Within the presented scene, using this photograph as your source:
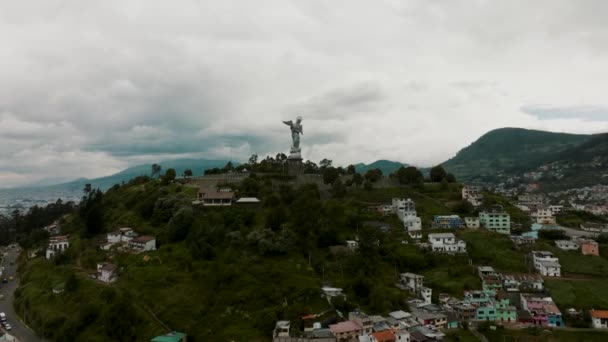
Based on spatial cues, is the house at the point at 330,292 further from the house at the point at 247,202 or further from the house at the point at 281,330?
the house at the point at 247,202

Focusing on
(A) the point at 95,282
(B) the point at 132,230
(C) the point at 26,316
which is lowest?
(C) the point at 26,316

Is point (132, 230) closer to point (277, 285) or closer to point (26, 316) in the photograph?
point (26, 316)

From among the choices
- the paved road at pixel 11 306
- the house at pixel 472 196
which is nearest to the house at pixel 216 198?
the paved road at pixel 11 306

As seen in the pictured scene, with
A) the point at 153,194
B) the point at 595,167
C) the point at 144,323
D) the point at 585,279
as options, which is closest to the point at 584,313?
the point at 585,279

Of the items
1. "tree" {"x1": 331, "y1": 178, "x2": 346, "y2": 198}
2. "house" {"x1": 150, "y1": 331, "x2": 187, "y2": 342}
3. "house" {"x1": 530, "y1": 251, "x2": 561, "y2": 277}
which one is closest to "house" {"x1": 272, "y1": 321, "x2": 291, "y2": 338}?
"house" {"x1": 150, "y1": 331, "x2": 187, "y2": 342}

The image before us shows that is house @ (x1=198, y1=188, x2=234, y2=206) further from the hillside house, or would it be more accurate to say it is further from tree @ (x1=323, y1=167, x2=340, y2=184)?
the hillside house

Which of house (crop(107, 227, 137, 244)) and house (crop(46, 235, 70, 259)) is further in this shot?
house (crop(46, 235, 70, 259))
